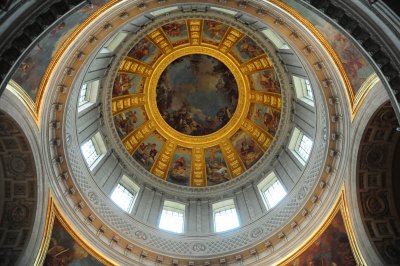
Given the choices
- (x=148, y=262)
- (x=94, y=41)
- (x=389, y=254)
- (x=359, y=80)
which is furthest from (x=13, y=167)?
(x=389, y=254)

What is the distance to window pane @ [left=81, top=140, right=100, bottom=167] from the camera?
67.6ft

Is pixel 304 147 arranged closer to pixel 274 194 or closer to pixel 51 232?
pixel 274 194

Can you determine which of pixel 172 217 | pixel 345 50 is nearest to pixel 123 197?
pixel 172 217

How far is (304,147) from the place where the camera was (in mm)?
21156

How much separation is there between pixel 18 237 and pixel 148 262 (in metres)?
6.40

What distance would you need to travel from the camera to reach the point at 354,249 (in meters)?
14.7

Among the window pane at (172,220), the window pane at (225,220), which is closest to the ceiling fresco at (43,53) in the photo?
the window pane at (172,220)

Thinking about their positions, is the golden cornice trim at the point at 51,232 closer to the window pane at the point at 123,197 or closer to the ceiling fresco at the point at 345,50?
the window pane at the point at 123,197

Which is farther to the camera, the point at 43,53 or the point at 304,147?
the point at 304,147

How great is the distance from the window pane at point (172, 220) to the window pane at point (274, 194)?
499 cm

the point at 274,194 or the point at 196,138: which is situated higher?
the point at 196,138

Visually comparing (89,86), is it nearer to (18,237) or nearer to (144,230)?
(144,230)

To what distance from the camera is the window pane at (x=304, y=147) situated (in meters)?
20.3

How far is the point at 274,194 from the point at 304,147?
3053 millimetres
